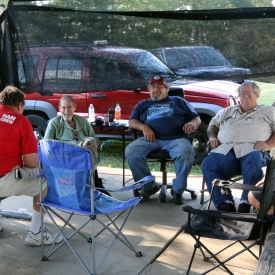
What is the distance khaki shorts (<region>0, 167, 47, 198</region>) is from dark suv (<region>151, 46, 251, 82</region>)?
4.36 ft

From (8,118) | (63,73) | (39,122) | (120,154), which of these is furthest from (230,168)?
(39,122)

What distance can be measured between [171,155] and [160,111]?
21.2 inches

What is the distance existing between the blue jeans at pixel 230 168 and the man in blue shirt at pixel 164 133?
1.24 feet

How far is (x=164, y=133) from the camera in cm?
527

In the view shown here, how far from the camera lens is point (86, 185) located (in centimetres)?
339

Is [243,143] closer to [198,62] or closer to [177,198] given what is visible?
[177,198]

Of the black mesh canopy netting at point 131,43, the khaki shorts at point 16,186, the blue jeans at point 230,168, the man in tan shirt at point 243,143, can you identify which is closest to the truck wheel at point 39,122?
the black mesh canopy netting at point 131,43

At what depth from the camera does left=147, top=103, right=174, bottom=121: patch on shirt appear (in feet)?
17.4

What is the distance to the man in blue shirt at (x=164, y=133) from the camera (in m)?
4.99

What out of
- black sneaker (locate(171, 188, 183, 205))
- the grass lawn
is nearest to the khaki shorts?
black sneaker (locate(171, 188, 183, 205))

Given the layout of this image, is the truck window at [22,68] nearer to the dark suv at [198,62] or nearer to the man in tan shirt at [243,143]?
the dark suv at [198,62]

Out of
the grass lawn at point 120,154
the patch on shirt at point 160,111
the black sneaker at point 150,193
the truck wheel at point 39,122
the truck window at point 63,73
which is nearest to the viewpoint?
the truck window at point 63,73

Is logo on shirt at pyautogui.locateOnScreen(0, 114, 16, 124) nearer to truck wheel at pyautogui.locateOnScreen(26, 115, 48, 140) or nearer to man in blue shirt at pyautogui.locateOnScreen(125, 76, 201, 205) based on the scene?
man in blue shirt at pyautogui.locateOnScreen(125, 76, 201, 205)

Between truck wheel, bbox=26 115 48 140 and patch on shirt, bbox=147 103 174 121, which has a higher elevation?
patch on shirt, bbox=147 103 174 121
